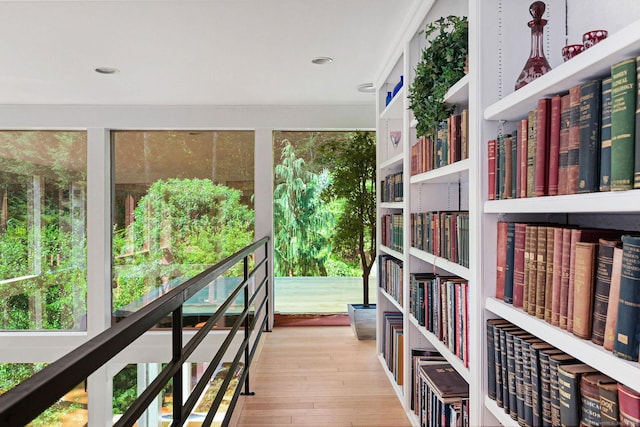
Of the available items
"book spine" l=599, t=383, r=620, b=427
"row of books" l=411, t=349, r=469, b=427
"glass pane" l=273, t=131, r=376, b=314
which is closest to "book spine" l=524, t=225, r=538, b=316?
"book spine" l=599, t=383, r=620, b=427

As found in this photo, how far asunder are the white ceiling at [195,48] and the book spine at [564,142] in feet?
4.65

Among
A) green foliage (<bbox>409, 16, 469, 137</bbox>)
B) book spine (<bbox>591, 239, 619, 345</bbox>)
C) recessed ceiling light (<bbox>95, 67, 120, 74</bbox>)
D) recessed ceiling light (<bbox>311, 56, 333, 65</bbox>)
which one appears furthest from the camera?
recessed ceiling light (<bbox>95, 67, 120, 74</bbox>)

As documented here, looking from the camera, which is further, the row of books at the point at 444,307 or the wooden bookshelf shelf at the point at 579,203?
the row of books at the point at 444,307

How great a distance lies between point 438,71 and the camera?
2010 mm

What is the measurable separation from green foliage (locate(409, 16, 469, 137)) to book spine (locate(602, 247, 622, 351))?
1137mm

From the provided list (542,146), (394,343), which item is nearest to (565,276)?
(542,146)

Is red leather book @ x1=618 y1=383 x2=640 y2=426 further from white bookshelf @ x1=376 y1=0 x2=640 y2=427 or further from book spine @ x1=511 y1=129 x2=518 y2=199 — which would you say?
book spine @ x1=511 y1=129 x2=518 y2=199

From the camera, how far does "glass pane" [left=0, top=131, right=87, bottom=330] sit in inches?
185

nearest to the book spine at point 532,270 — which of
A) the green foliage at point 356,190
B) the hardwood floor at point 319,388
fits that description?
the hardwood floor at point 319,388

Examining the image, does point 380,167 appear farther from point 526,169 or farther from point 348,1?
point 526,169

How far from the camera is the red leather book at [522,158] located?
132 centimetres

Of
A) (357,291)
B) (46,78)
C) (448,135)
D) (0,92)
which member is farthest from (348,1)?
(0,92)

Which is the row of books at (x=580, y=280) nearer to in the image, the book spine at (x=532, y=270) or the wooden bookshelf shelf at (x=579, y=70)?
the book spine at (x=532, y=270)

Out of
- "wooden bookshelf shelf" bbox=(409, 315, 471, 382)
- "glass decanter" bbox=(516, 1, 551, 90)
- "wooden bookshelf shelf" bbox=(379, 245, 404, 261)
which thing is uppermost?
"glass decanter" bbox=(516, 1, 551, 90)
